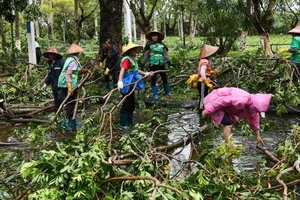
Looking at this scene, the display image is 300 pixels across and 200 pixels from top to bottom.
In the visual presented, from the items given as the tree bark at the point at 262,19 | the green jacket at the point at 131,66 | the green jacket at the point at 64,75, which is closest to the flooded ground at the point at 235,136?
the green jacket at the point at 131,66

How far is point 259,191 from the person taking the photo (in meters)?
4.04

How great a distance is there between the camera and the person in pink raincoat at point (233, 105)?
5945mm

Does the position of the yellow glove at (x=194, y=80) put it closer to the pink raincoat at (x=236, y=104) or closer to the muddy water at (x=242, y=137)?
the muddy water at (x=242, y=137)

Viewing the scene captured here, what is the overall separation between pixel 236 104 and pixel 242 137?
1.84 m

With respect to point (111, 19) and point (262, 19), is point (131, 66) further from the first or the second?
point (262, 19)

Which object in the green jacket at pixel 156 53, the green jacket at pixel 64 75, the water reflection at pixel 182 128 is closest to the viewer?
the water reflection at pixel 182 128

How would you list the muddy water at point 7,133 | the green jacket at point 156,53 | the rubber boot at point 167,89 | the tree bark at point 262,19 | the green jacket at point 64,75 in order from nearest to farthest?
the muddy water at point 7,133
the green jacket at point 64,75
the green jacket at point 156,53
the rubber boot at point 167,89
the tree bark at point 262,19

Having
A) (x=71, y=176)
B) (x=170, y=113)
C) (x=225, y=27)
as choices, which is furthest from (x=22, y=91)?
(x=225, y=27)

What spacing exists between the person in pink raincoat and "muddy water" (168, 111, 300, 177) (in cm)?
42

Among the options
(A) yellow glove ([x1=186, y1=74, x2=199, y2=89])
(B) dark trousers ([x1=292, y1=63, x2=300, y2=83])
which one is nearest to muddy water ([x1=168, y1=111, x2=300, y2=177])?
(A) yellow glove ([x1=186, y1=74, x2=199, y2=89])

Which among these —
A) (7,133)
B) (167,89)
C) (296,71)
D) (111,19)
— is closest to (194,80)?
(296,71)

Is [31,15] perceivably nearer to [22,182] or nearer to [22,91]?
[22,91]

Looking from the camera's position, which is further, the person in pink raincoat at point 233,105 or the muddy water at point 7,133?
the muddy water at point 7,133

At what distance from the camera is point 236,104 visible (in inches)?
236
